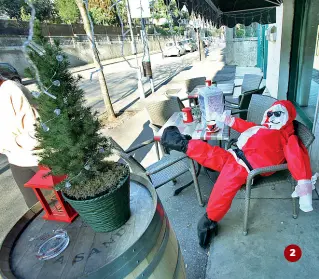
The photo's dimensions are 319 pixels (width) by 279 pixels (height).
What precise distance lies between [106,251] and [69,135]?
19.3 inches

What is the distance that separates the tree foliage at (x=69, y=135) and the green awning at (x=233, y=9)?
2.80 meters

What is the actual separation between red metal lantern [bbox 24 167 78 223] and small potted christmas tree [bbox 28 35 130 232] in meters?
0.13

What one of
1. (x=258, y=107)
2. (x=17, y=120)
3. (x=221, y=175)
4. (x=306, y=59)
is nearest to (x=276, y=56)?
(x=306, y=59)

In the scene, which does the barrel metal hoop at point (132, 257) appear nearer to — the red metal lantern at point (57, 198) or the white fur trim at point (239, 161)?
the red metal lantern at point (57, 198)

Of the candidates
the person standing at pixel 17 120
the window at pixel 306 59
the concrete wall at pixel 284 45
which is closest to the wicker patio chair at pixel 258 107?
the window at pixel 306 59

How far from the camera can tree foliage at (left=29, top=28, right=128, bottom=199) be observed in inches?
35.9

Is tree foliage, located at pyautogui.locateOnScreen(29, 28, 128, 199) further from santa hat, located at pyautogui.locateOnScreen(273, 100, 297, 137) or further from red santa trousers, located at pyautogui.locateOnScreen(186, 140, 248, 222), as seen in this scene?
santa hat, located at pyautogui.locateOnScreen(273, 100, 297, 137)

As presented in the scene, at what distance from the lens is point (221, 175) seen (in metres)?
2.05

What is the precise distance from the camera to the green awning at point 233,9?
336 centimetres

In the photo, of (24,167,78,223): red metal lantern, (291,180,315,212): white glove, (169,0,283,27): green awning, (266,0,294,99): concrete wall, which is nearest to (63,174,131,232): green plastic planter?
(24,167,78,223): red metal lantern

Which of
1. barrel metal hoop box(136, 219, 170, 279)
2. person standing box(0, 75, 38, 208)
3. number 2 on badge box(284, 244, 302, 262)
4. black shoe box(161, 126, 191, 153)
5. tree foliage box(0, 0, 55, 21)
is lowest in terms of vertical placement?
number 2 on badge box(284, 244, 302, 262)

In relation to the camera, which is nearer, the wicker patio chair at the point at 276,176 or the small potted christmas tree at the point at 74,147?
the small potted christmas tree at the point at 74,147

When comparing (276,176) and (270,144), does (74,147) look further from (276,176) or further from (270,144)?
(276,176)

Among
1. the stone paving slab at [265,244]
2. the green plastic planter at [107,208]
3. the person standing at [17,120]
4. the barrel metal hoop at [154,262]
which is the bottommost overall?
the stone paving slab at [265,244]
